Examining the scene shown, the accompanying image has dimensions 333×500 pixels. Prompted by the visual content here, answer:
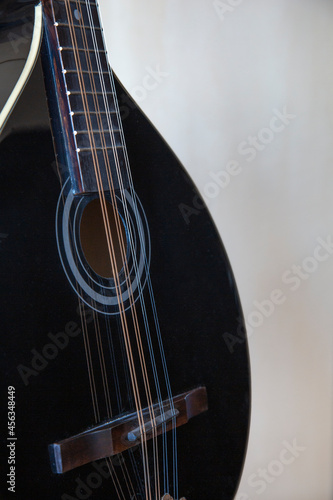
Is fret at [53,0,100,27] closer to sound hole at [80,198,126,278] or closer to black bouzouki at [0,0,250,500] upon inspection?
black bouzouki at [0,0,250,500]

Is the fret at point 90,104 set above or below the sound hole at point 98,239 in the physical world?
above

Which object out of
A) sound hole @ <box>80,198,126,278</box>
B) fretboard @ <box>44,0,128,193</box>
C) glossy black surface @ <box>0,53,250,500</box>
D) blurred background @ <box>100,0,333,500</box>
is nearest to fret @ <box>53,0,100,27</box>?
fretboard @ <box>44,0,128,193</box>

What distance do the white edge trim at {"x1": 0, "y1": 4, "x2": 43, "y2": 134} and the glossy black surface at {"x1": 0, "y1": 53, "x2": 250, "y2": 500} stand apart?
3cm

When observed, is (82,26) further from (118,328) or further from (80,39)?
(118,328)

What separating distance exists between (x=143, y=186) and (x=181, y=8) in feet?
1.91

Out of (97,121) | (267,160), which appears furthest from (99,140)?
(267,160)

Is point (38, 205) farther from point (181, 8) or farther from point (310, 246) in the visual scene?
point (310, 246)

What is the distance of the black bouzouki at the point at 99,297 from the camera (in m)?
0.60

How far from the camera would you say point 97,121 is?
0.69 m

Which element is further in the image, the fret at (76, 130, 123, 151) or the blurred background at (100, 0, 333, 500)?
the blurred background at (100, 0, 333, 500)

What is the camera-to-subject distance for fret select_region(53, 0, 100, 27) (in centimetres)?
66

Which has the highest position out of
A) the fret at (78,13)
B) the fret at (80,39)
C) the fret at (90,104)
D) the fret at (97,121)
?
the fret at (78,13)

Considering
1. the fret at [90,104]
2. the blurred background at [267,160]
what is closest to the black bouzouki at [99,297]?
the fret at [90,104]

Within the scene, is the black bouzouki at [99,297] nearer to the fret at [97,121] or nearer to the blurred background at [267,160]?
the fret at [97,121]
